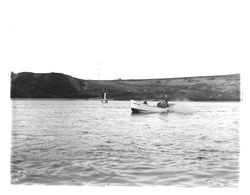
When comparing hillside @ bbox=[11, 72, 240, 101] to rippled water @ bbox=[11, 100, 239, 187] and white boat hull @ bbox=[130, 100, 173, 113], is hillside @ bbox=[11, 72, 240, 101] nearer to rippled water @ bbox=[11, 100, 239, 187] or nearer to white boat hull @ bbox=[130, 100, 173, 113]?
rippled water @ bbox=[11, 100, 239, 187]

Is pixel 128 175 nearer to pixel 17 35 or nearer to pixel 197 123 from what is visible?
pixel 17 35

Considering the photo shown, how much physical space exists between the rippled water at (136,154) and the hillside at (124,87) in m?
0.20

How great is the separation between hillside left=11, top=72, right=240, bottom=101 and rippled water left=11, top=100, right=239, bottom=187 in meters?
0.20

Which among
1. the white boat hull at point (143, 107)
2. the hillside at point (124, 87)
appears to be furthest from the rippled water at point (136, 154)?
the white boat hull at point (143, 107)

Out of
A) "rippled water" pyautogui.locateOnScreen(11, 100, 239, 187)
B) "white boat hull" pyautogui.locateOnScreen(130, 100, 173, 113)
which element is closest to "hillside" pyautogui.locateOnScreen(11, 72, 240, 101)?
"rippled water" pyautogui.locateOnScreen(11, 100, 239, 187)

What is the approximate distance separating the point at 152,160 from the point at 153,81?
4.34 feet

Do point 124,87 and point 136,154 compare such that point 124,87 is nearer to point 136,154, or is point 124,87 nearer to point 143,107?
point 136,154

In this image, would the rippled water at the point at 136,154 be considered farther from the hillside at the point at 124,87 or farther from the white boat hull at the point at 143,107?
the white boat hull at the point at 143,107

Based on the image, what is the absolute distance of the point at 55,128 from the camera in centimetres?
821

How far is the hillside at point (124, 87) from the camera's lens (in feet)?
17.6

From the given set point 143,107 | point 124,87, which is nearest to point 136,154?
point 124,87

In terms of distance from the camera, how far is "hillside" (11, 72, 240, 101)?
5379 mm

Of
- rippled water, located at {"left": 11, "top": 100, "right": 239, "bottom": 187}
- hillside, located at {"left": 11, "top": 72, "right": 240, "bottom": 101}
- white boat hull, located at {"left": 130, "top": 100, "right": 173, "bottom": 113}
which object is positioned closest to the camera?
rippled water, located at {"left": 11, "top": 100, "right": 239, "bottom": 187}
